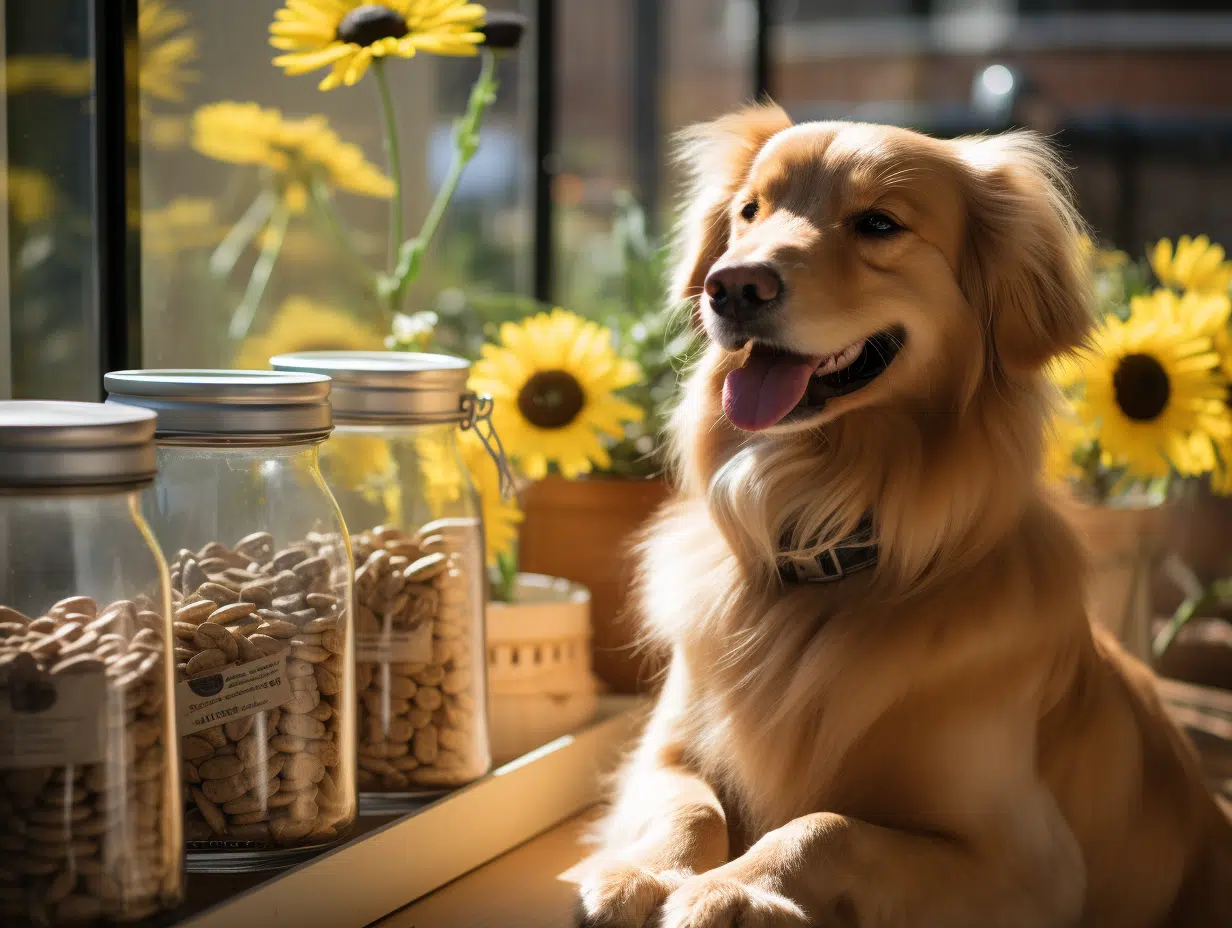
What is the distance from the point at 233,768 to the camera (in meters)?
0.98

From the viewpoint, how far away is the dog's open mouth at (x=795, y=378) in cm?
120

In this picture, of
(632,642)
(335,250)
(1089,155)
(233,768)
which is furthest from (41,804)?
(1089,155)

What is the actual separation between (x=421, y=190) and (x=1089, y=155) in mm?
2257

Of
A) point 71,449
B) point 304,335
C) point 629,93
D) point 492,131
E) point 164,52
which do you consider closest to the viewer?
point 71,449

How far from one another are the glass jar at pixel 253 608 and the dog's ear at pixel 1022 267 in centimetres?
65

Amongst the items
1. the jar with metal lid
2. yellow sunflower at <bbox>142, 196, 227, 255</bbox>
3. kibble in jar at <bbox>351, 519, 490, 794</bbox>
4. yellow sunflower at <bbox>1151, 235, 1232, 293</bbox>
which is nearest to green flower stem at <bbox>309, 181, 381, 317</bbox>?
yellow sunflower at <bbox>142, 196, 227, 255</bbox>

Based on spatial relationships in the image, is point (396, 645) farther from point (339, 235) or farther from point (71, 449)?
point (339, 235)

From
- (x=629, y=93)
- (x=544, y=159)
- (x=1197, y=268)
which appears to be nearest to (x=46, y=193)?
(x=544, y=159)

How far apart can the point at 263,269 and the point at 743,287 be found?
0.81m

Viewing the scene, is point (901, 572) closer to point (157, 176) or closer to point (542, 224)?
point (157, 176)

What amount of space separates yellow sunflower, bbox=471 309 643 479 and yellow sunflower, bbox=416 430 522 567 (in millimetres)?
74

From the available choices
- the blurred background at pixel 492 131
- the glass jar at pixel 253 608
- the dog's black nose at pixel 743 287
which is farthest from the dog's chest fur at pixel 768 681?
the blurred background at pixel 492 131

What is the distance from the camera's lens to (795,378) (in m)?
1.21

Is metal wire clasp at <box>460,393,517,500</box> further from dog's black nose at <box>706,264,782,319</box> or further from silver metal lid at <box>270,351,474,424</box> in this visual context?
dog's black nose at <box>706,264,782,319</box>
